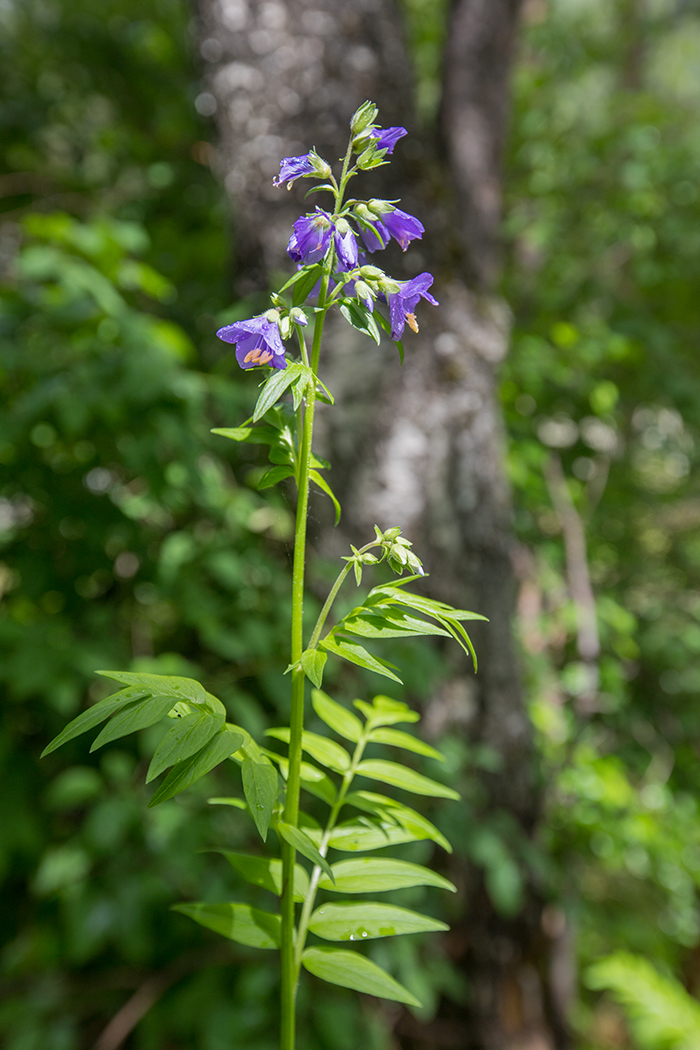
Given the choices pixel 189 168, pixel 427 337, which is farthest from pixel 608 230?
pixel 189 168

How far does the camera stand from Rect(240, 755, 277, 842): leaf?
0.39m

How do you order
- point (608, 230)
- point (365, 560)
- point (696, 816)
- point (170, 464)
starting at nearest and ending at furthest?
point (365, 560) → point (170, 464) → point (696, 816) → point (608, 230)

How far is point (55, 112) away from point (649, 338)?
2740 mm

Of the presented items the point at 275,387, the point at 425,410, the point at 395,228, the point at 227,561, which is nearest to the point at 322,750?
the point at 275,387

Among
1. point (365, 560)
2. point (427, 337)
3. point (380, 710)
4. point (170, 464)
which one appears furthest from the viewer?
point (427, 337)

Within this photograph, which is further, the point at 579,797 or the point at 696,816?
the point at 696,816

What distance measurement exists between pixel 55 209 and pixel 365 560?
281 cm

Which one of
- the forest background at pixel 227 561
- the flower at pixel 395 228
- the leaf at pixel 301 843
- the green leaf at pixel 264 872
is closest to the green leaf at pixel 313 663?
the leaf at pixel 301 843

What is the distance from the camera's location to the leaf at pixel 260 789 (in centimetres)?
39

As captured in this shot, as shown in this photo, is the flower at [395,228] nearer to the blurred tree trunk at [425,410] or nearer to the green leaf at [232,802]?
the green leaf at [232,802]

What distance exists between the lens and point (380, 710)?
0.74 meters

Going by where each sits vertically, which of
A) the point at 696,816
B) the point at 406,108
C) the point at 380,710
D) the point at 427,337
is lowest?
the point at 696,816

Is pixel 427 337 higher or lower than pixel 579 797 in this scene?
higher

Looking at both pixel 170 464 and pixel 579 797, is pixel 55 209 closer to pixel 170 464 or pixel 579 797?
pixel 170 464
